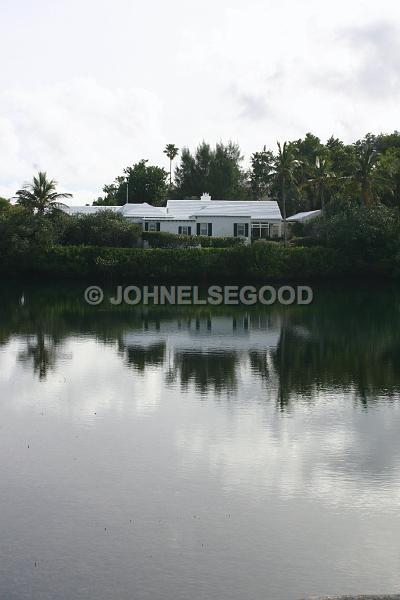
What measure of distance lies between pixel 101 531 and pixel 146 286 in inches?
2282

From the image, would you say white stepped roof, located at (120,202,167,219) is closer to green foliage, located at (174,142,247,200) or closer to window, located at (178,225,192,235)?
window, located at (178,225,192,235)

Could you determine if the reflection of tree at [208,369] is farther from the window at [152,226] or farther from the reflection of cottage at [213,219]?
the window at [152,226]

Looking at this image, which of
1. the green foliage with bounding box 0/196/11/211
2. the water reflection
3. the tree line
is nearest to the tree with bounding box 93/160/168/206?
the tree line

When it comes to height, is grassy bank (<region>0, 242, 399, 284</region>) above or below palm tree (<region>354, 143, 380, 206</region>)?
below

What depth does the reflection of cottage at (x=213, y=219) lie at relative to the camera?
265 ft

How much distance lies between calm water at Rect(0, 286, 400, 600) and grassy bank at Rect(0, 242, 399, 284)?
1471 inches

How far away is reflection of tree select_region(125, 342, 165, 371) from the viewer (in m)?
30.4

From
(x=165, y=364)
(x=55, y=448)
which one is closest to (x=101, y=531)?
(x=55, y=448)

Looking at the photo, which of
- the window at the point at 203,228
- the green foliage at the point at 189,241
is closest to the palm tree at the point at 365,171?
the green foliage at the point at 189,241

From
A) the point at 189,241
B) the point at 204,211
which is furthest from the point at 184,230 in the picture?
the point at 189,241

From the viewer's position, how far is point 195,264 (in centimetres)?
7212

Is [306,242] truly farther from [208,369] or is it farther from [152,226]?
[208,369]

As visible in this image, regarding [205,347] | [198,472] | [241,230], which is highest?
[241,230]

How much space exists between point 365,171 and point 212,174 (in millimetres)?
42078
